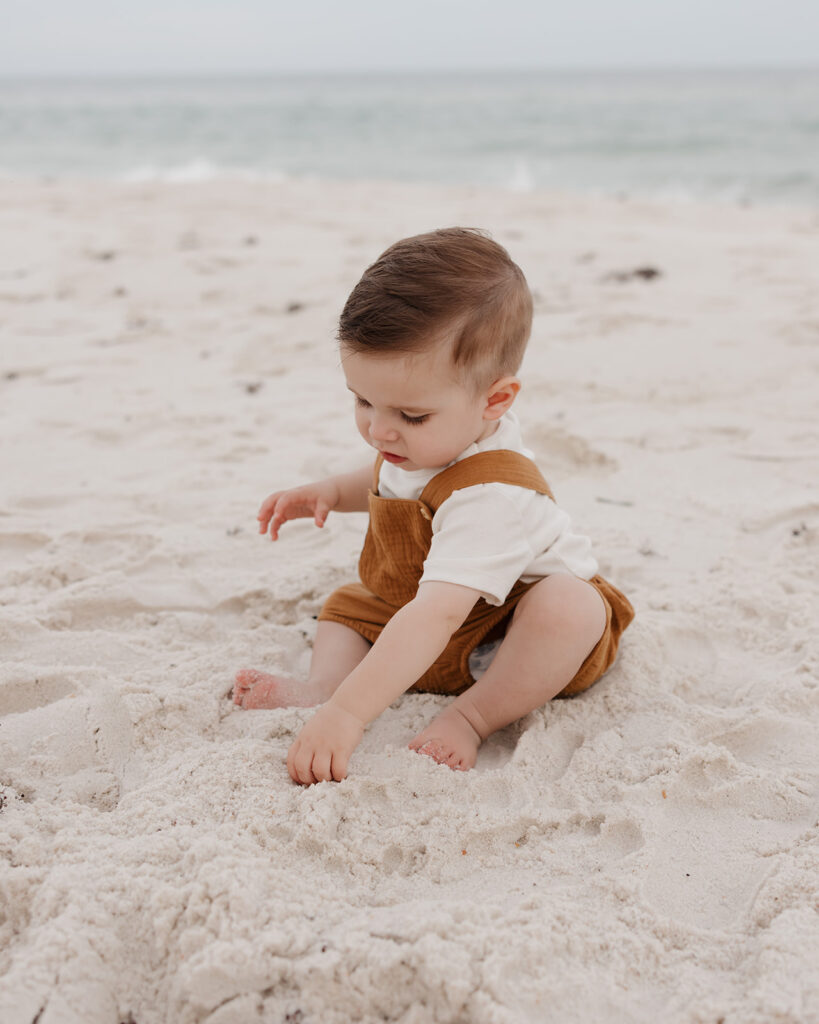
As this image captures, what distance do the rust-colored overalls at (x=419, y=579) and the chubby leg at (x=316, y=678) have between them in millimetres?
33

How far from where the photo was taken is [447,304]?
1.54 metres

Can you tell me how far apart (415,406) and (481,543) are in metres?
0.28

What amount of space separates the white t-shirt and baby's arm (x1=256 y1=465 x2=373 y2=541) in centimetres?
33

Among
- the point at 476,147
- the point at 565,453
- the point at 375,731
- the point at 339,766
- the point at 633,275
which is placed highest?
the point at 339,766

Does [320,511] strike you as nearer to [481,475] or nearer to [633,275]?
[481,475]

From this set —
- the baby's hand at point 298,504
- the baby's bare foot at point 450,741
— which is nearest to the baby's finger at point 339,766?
the baby's bare foot at point 450,741

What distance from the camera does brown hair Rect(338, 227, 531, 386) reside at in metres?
1.53

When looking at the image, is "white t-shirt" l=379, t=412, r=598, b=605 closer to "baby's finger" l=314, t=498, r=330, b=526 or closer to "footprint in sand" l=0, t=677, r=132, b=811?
"baby's finger" l=314, t=498, r=330, b=526

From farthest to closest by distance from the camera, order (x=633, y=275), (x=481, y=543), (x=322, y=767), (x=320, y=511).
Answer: (x=633, y=275)
(x=320, y=511)
(x=481, y=543)
(x=322, y=767)

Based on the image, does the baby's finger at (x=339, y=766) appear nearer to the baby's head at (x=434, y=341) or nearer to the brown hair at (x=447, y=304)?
the baby's head at (x=434, y=341)

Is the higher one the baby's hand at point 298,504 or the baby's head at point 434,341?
the baby's head at point 434,341

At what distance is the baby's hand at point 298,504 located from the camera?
207cm

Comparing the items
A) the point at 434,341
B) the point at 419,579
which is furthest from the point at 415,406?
the point at 419,579

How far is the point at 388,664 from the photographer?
60.8 inches
